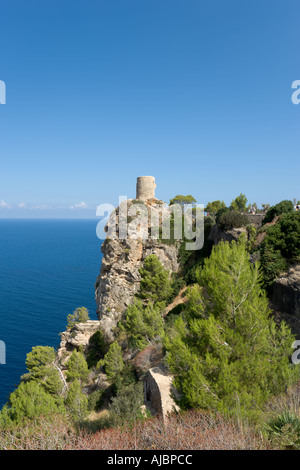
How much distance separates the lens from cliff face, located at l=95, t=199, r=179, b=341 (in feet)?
125

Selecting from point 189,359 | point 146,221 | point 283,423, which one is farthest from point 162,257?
point 283,423

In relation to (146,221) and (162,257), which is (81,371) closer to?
(162,257)

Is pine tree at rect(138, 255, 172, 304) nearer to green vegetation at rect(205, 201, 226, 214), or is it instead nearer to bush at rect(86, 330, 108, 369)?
bush at rect(86, 330, 108, 369)

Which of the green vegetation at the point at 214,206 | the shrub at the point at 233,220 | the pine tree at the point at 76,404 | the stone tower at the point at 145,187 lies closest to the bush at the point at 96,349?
the pine tree at the point at 76,404

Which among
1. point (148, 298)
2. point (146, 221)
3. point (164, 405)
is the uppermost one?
point (146, 221)

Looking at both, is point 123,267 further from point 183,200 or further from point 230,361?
point 230,361

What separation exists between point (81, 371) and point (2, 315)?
4082cm

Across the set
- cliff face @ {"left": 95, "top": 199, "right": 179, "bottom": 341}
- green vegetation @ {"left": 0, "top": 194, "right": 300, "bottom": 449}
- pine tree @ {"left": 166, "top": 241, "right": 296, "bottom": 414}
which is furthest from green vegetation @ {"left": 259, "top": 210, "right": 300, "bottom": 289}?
cliff face @ {"left": 95, "top": 199, "right": 179, "bottom": 341}

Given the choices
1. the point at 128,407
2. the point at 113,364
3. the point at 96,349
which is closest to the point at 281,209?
the point at 128,407

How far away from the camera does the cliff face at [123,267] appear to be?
38.1 metres

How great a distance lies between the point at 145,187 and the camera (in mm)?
47094

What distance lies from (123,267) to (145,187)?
646 inches

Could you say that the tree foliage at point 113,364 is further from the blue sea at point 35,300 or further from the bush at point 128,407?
the blue sea at point 35,300

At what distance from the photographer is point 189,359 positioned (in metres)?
11.3
